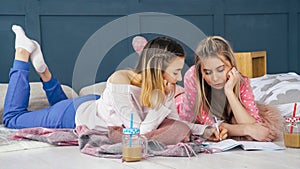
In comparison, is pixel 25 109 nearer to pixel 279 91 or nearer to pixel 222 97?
pixel 222 97

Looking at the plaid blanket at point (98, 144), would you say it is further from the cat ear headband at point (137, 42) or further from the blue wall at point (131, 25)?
the cat ear headband at point (137, 42)

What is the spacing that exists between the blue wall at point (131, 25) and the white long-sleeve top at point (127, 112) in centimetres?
74

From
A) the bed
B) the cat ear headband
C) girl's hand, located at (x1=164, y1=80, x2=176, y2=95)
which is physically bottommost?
the bed

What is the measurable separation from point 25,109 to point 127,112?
85 cm

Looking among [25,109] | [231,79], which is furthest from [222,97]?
[25,109]

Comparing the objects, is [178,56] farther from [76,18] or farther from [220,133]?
[76,18]

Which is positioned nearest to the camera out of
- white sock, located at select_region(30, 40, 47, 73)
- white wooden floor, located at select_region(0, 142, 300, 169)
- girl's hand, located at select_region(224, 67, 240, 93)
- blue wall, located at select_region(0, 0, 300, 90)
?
white wooden floor, located at select_region(0, 142, 300, 169)

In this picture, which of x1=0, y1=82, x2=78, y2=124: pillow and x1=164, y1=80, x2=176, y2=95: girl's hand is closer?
x1=164, y1=80, x2=176, y2=95: girl's hand

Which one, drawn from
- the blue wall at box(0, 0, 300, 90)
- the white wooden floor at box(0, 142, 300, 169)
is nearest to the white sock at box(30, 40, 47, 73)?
the blue wall at box(0, 0, 300, 90)

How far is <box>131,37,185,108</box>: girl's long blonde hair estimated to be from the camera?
149cm

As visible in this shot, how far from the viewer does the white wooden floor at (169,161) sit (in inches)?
47.4

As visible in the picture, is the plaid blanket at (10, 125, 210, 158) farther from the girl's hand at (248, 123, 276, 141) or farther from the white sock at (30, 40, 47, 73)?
the white sock at (30, 40, 47, 73)

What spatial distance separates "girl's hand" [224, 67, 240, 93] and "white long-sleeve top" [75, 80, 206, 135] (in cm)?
17

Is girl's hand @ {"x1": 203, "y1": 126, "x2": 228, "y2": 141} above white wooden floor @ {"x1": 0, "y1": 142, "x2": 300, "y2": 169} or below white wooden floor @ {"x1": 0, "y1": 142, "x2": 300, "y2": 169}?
above
